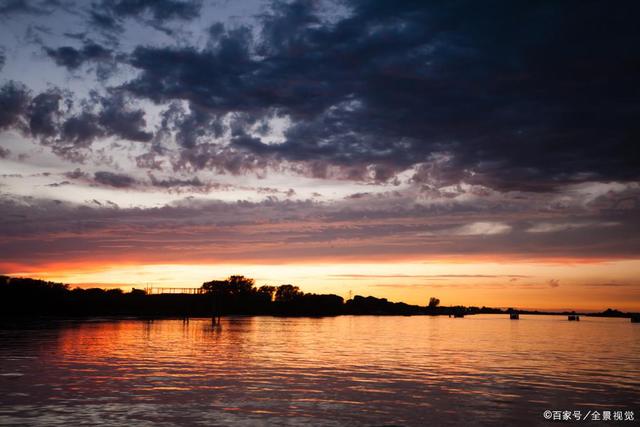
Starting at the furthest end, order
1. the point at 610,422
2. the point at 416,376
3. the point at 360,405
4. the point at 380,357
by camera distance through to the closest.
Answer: the point at 380,357 < the point at 416,376 < the point at 360,405 < the point at 610,422

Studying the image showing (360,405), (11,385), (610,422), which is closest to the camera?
(610,422)

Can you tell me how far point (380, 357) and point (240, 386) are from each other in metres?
28.5

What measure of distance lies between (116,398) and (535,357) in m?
53.0

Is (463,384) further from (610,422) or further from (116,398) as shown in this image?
(116,398)

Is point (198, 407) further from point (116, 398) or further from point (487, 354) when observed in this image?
point (487, 354)

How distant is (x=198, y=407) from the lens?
104 ft

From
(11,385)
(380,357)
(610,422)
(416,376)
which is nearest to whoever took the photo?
(610,422)

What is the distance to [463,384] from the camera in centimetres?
4312

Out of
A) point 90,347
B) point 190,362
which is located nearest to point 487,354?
point 190,362

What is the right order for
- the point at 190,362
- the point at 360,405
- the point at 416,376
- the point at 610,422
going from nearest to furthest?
the point at 610,422 → the point at 360,405 → the point at 416,376 → the point at 190,362

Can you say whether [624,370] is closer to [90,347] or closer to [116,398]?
[116,398]

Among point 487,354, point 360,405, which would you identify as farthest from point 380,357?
point 360,405

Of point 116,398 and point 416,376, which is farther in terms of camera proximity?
point 416,376

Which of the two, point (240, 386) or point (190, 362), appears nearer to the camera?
point (240, 386)
